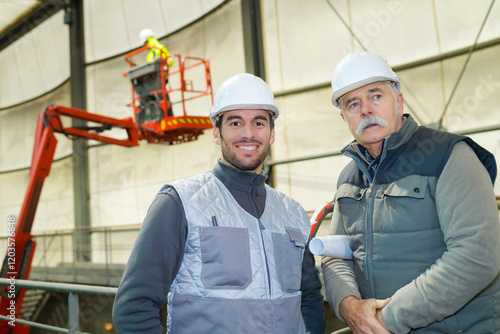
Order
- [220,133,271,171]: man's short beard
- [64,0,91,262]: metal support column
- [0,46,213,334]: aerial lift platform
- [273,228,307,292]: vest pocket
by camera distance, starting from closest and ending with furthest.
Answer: [273,228,307,292]: vest pocket < [220,133,271,171]: man's short beard < [0,46,213,334]: aerial lift platform < [64,0,91,262]: metal support column

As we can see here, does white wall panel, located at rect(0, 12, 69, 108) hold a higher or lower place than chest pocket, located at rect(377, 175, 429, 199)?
higher

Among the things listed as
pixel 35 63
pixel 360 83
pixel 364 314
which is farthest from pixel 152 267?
pixel 35 63

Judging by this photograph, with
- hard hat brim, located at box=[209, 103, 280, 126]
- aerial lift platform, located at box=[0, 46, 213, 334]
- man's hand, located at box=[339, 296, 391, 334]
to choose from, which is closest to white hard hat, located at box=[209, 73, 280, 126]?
hard hat brim, located at box=[209, 103, 280, 126]

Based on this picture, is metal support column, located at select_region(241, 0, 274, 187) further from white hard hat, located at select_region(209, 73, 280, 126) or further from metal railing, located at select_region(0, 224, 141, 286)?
white hard hat, located at select_region(209, 73, 280, 126)

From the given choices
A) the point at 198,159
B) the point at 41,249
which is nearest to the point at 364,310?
the point at 198,159

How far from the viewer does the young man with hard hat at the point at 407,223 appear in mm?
1464

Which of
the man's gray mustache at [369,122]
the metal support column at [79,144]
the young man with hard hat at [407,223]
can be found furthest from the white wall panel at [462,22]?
the metal support column at [79,144]

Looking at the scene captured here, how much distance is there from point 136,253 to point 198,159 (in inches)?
313

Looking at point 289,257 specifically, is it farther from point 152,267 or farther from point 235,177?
point 152,267

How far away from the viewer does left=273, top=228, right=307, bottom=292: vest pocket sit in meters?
1.79

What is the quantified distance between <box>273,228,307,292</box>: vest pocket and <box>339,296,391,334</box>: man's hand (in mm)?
235

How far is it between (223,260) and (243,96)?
78 centimetres

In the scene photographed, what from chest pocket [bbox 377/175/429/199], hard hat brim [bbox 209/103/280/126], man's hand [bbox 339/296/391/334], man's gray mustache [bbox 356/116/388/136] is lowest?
man's hand [bbox 339/296/391/334]

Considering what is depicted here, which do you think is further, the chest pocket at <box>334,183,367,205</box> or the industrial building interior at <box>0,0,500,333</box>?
the industrial building interior at <box>0,0,500,333</box>
